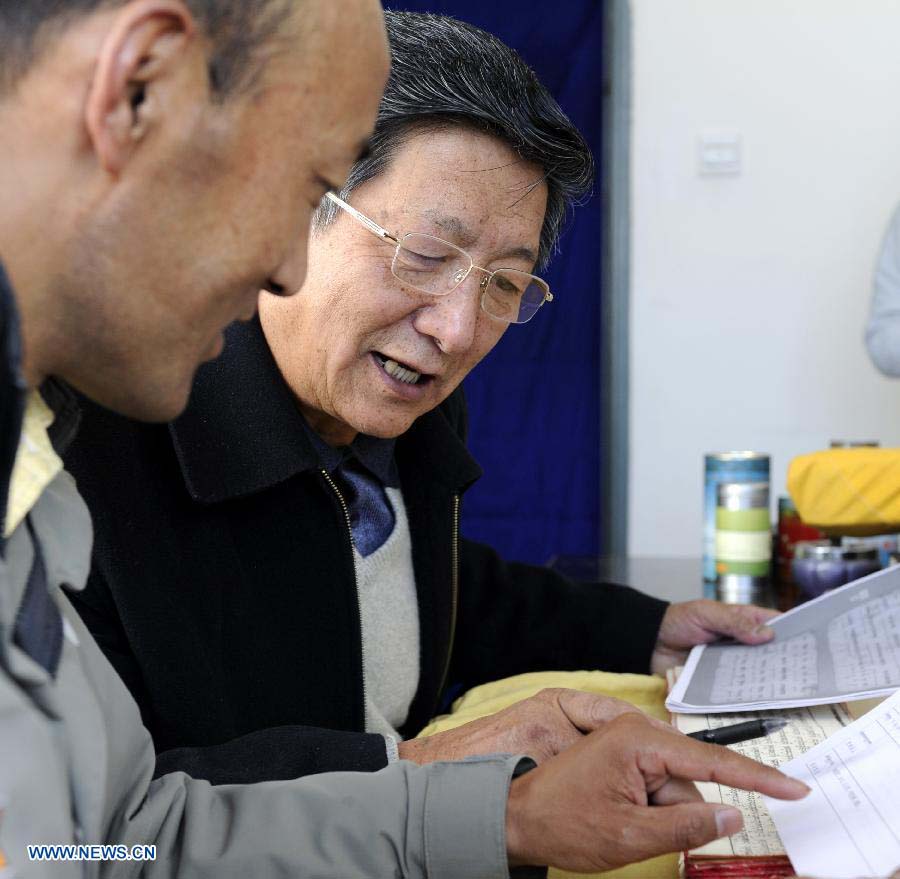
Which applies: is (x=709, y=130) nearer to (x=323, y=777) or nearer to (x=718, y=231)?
(x=718, y=231)

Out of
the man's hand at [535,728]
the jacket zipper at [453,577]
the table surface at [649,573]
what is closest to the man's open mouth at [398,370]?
the jacket zipper at [453,577]

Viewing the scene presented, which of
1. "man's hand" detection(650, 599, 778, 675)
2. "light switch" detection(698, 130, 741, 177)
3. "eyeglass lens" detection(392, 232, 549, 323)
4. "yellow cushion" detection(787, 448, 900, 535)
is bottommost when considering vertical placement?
"man's hand" detection(650, 599, 778, 675)

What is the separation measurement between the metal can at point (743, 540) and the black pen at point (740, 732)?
74cm

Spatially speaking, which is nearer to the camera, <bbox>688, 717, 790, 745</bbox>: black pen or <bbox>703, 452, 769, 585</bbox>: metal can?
<bbox>688, 717, 790, 745</bbox>: black pen

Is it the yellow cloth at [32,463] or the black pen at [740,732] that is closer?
the yellow cloth at [32,463]

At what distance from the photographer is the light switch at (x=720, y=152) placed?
350 centimetres

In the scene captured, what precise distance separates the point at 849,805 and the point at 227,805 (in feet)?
1.40

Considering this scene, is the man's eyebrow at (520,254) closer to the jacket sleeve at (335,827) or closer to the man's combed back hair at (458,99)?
the man's combed back hair at (458,99)

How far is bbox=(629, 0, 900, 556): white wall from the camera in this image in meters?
3.46

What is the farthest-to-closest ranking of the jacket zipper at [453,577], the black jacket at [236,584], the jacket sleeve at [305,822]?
the jacket zipper at [453,577]
the black jacket at [236,584]
the jacket sleeve at [305,822]

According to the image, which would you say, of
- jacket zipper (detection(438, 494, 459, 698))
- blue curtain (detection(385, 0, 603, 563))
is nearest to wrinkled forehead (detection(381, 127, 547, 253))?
jacket zipper (detection(438, 494, 459, 698))

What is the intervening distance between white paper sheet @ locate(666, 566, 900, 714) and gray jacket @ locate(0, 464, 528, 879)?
343 mm

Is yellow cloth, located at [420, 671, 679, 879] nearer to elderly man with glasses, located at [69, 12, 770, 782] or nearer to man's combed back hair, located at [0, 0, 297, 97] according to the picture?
elderly man with glasses, located at [69, 12, 770, 782]

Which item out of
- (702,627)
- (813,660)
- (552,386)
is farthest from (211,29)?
(552,386)
